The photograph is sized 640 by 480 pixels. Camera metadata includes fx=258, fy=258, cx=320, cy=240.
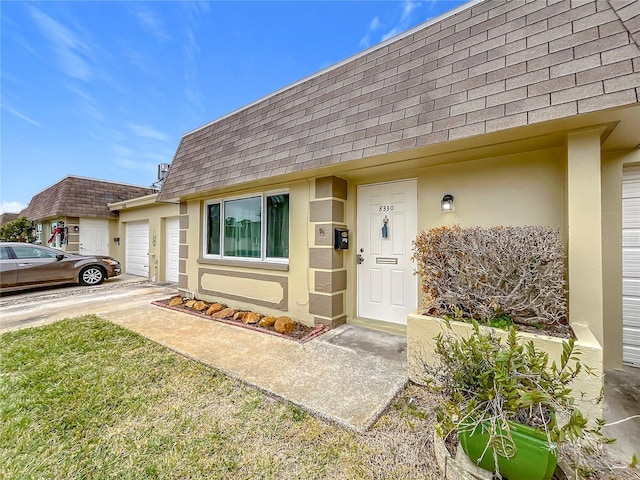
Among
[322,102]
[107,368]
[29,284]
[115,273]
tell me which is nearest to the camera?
[107,368]

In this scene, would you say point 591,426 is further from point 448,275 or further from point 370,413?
point 370,413

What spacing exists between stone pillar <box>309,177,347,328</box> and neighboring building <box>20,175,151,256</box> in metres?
10.9

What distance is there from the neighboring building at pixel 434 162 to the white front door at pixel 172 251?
3174 mm

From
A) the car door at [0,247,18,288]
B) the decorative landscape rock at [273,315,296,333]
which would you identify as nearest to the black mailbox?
the decorative landscape rock at [273,315,296,333]

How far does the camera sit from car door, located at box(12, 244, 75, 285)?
702 cm

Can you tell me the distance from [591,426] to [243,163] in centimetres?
538

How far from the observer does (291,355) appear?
3.29m

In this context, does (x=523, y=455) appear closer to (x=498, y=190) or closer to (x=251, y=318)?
(x=498, y=190)

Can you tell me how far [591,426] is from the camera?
208cm

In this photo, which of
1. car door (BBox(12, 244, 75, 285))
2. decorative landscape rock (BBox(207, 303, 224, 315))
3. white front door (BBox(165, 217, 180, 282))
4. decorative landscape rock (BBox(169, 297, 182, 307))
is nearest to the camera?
decorative landscape rock (BBox(207, 303, 224, 315))

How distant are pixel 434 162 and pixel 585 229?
178 cm

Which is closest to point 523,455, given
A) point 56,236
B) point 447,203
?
point 447,203

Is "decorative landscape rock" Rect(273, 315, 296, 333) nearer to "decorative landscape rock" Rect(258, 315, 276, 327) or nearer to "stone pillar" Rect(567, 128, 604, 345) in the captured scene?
"decorative landscape rock" Rect(258, 315, 276, 327)

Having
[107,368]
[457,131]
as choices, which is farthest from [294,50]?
[107,368]
